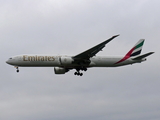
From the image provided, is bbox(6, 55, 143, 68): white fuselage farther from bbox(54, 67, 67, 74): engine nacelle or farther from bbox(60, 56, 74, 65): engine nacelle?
bbox(54, 67, 67, 74): engine nacelle

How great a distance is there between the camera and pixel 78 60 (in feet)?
175

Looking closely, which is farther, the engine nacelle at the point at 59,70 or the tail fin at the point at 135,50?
the engine nacelle at the point at 59,70

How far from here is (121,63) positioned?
55812 mm

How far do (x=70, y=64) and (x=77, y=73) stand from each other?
4054 millimetres

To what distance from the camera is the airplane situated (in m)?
51.9

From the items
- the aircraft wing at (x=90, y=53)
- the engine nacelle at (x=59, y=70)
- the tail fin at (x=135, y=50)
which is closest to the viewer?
the aircraft wing at (x=90, y=53)

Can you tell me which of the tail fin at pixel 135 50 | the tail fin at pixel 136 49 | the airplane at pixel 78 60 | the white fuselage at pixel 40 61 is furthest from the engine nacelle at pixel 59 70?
the tail fin at pixel 136 49

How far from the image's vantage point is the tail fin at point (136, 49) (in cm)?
5724

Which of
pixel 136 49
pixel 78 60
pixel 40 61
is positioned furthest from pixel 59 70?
pixel 136 49

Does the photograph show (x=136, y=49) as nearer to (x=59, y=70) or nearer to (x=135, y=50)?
(x=135, y=50)

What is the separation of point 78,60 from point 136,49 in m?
9.89

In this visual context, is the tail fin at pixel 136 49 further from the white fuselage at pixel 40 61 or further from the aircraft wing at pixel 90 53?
the white fuselage at pixel 40 61

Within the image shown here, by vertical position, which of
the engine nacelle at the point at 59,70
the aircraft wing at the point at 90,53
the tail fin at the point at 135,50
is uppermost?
the tail fin at the point at 135,50

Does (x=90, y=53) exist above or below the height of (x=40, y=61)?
above
